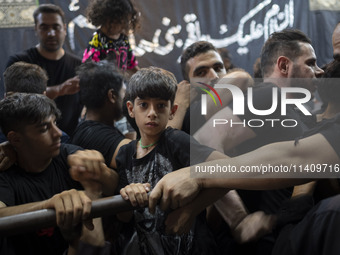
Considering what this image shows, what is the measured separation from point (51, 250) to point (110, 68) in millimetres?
1157

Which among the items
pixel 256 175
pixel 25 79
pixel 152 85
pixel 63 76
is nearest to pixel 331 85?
pixel 256 175

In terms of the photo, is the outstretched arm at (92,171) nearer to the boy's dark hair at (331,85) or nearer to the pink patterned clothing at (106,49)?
the boy's dark hair at (331,85)

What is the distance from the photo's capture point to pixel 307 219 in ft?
3.33

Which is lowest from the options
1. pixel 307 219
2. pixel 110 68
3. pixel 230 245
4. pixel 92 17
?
pixel 230 245

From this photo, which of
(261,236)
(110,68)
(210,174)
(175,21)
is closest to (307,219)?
(261,236)

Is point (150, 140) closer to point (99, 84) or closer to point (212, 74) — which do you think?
point (99, 84)

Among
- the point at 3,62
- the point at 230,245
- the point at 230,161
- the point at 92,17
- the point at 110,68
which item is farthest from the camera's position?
the point at 3,62

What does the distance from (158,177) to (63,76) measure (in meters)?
1.66

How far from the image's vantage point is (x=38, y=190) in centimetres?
143

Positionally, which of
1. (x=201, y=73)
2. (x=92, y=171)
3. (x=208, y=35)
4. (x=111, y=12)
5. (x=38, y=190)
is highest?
(x=111, y=12)

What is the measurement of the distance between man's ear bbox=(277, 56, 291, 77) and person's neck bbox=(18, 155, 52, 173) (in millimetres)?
1167

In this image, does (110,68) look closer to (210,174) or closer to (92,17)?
(92,17)

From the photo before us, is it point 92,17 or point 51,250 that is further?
point 92,17

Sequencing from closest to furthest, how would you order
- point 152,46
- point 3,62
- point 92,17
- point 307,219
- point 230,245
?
point 307,219
point 230,245
point 92,17
point 3,62
point 152,46
